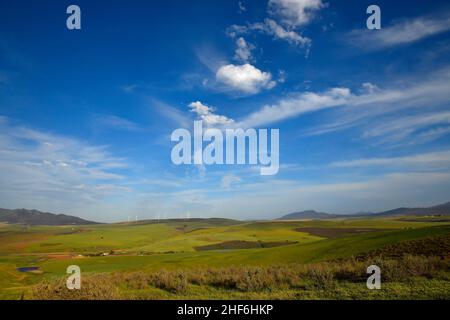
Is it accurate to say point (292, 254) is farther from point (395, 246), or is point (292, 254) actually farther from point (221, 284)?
point (221, 284)

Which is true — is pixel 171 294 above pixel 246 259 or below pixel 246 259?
above

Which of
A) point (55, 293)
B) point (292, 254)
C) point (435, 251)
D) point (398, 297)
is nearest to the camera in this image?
point (398, 297)

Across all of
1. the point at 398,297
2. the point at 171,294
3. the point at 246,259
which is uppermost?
the point at 398,297

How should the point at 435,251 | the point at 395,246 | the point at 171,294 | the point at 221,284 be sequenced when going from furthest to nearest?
the point at 395,246
the point at 435,251
the point at 221,284
the point at 171,294

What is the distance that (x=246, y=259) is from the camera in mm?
50781
